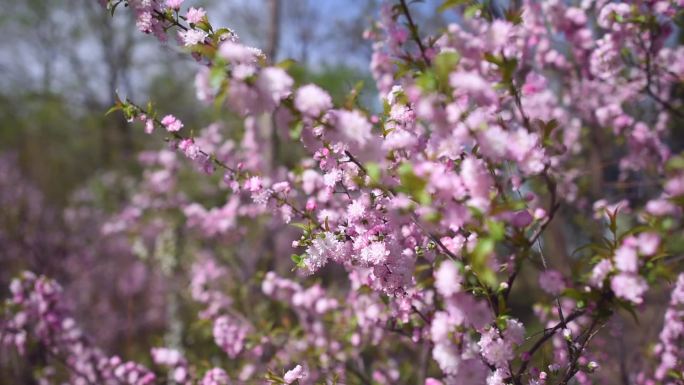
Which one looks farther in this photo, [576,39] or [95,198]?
[95,198]

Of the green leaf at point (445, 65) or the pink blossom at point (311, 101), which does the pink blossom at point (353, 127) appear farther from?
the green leaf at point (445, 65)

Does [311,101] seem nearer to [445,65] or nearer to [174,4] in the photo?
[445,65]

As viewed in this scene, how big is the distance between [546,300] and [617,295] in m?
2.30

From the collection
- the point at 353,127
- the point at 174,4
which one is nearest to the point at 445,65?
the point at 353,127

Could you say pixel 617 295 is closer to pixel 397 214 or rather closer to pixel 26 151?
pixel 397 214

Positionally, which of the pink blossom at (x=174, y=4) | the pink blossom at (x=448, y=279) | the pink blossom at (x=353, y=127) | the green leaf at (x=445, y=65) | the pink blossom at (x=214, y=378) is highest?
the pink blossom at (x=174, y=4)

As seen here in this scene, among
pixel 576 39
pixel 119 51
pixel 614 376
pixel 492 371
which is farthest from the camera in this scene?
pixel 119 51

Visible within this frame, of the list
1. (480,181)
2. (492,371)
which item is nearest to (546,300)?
(492,371)

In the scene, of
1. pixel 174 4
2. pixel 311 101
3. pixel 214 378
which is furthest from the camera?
pixel 214 378

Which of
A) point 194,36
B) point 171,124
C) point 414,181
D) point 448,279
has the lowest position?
point 448,279

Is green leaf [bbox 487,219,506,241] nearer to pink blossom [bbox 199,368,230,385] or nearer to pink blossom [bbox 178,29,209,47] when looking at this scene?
pink blossom [bbox 178,29,209,47]

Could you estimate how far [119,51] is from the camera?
13547mm

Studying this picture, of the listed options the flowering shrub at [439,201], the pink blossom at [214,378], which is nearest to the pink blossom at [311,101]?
the flowering shrub at [439,201]

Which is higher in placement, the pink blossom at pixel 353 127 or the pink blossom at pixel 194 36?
the pink blossom at pixel 194 36
